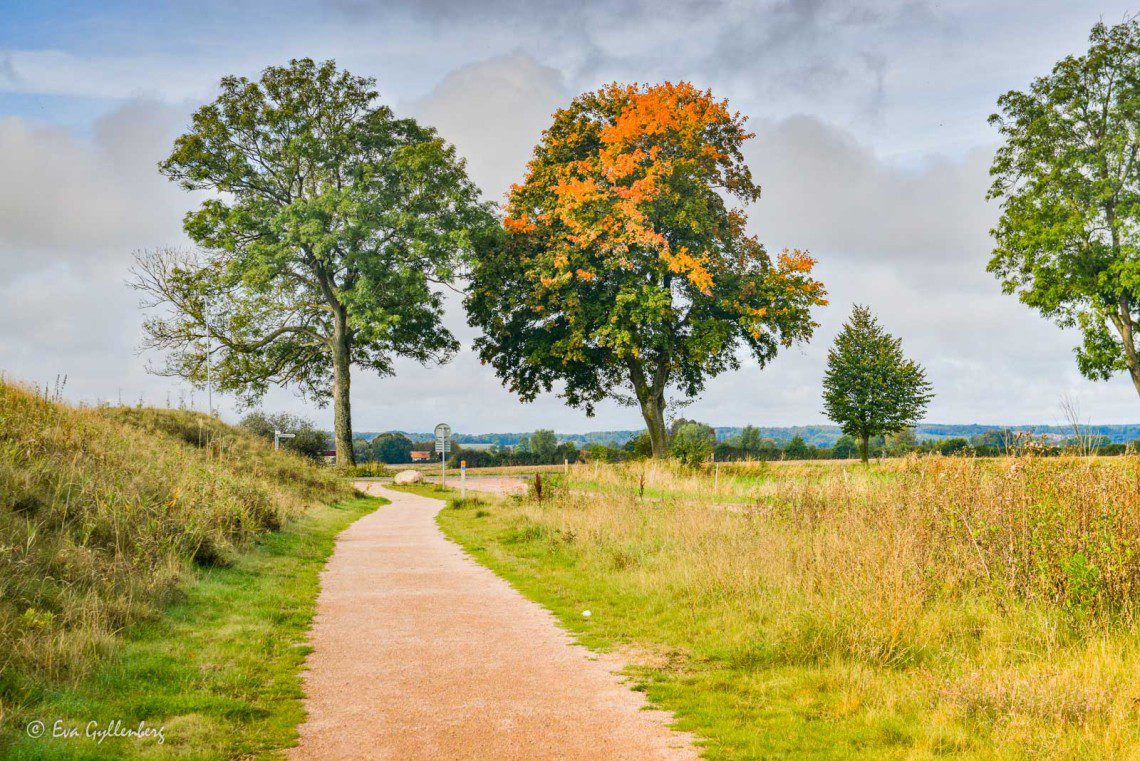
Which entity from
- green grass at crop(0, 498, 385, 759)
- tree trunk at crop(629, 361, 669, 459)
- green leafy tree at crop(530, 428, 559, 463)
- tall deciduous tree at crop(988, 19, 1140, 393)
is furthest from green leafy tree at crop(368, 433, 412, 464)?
green grass at crop(0, 498, 385, 759)

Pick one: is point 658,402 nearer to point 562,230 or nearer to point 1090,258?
point 562,230

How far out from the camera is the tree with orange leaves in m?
33.1

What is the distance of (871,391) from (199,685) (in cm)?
4506

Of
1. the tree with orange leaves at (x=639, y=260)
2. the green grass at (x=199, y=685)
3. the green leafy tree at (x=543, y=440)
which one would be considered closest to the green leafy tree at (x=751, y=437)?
the green leafy tree at (x=543, y=440)

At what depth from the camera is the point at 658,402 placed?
3831 cm

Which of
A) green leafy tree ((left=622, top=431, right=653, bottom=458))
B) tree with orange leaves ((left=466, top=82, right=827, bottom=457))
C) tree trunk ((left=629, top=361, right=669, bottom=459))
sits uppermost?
tree with orange leaves ((left=466, top=82, right=827, bottom=457))

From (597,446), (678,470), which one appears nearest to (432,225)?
(597,446)

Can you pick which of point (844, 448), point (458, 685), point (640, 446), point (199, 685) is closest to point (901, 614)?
point (458, 685)

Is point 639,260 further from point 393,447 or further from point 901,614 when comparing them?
point 393,447

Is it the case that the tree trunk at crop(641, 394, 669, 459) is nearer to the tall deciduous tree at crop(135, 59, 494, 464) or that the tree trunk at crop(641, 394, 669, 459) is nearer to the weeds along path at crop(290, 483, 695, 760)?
the tall deciduous tree at crop(135, 59, 494, 464)

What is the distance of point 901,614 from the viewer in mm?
8125

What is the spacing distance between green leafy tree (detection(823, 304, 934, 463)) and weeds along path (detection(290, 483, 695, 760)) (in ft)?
127

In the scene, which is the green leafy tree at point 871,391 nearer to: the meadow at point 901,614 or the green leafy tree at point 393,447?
the meadow at point 901,614

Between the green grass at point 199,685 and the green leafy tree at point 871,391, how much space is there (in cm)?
4119
